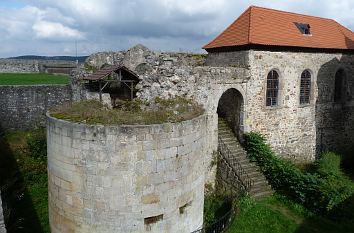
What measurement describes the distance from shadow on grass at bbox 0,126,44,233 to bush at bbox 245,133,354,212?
368 inches

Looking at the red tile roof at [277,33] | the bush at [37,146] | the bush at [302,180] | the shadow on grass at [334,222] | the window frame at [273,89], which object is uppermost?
the red tile roof at [277,33]

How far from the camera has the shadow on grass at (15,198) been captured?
11344 mm

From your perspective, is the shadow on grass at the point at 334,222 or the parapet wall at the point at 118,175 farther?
the shadow on grass at the point at 334,222

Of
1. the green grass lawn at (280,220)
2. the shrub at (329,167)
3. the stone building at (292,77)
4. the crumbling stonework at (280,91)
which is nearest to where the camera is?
the green grass lawn at (280,220)

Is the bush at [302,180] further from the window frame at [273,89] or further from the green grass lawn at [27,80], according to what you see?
the green grass lawn at [27,80]

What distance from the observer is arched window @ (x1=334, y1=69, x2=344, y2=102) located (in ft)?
67.1

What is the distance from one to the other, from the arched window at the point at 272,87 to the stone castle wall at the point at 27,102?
10.4 metres

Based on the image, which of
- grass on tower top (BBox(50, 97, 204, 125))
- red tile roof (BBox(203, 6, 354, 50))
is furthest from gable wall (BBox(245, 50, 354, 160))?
grass on tower top (BBox(50, 97, 204, 125))

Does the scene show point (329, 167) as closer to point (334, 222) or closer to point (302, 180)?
point (302, 180)

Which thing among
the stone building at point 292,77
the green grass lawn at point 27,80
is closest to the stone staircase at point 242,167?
the stone building at point 292,77

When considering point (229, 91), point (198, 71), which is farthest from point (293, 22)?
point (198, 71)

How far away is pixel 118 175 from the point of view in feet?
26.8

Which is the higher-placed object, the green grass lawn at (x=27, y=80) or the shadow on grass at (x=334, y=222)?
the green grass lawn at (x=27, y=80)

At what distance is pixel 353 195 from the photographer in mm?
14055
